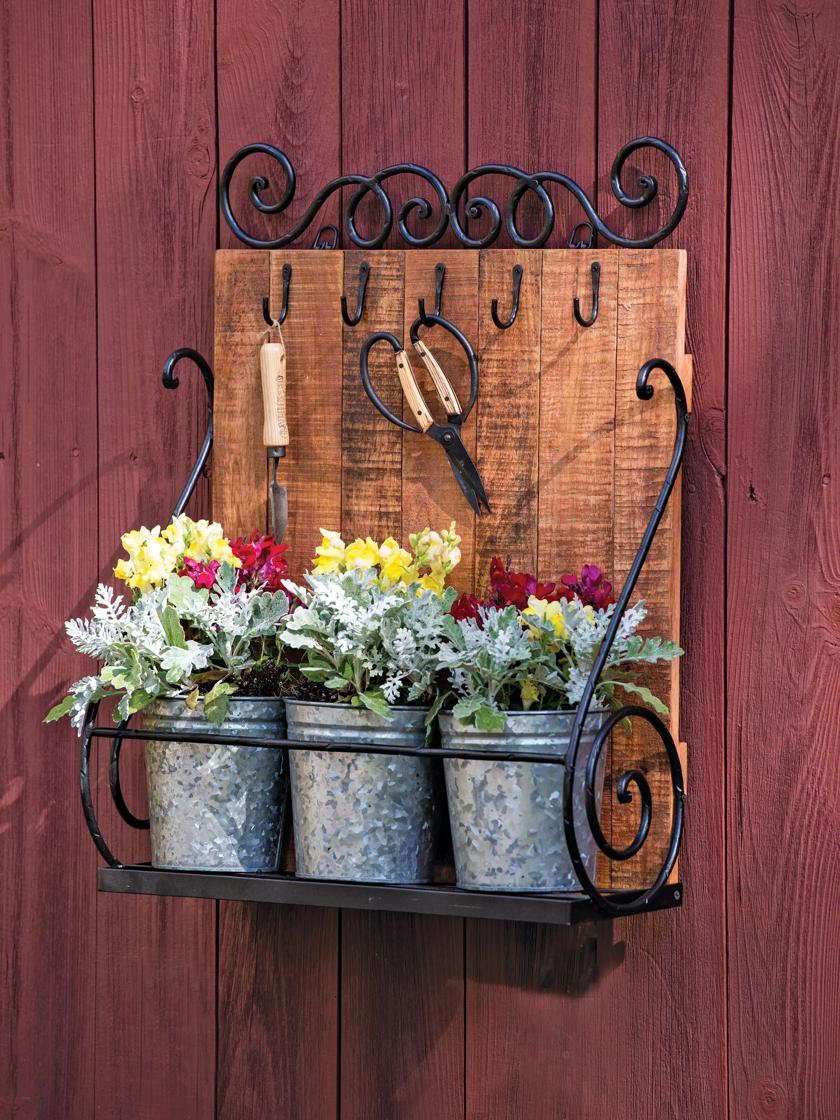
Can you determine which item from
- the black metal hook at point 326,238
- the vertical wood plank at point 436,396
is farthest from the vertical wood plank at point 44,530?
the vertical wood plank at point 436,396

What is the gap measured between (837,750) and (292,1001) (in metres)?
0.60

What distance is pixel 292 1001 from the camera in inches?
57.0

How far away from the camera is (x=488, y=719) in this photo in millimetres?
1134

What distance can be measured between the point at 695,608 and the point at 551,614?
0.76ft

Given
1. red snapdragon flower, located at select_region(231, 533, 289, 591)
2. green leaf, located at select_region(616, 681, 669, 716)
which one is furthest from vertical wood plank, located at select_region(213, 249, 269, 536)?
green leaf, located at select_region(616, 681, 669, 716)

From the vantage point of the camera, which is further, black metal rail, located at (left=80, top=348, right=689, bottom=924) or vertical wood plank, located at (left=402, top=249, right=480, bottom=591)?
vertical wood plank, located at (left=402, top=249, right=480, bottom=591)

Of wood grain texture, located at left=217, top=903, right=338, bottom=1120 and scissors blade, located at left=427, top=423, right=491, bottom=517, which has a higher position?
A: scissors blade, located at left=427, top=423, right=491, bottom=517

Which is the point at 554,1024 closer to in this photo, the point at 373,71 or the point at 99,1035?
the point at 99,1035

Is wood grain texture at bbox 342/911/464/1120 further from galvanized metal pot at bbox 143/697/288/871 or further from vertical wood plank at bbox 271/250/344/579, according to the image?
vertical wood plank at bbox 271/250/344/579

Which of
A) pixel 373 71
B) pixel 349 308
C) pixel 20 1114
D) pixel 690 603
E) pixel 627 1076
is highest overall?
pixel 373 71

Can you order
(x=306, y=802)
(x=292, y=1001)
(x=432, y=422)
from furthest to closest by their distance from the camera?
1. (x=292, y=1001)
2. (x=432, y=422)
3. (x=306, y=802)

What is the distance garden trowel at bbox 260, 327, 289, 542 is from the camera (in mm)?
1385

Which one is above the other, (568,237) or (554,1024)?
(568,237)

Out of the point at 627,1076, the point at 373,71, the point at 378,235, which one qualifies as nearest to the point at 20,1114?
the point at 627,1076
